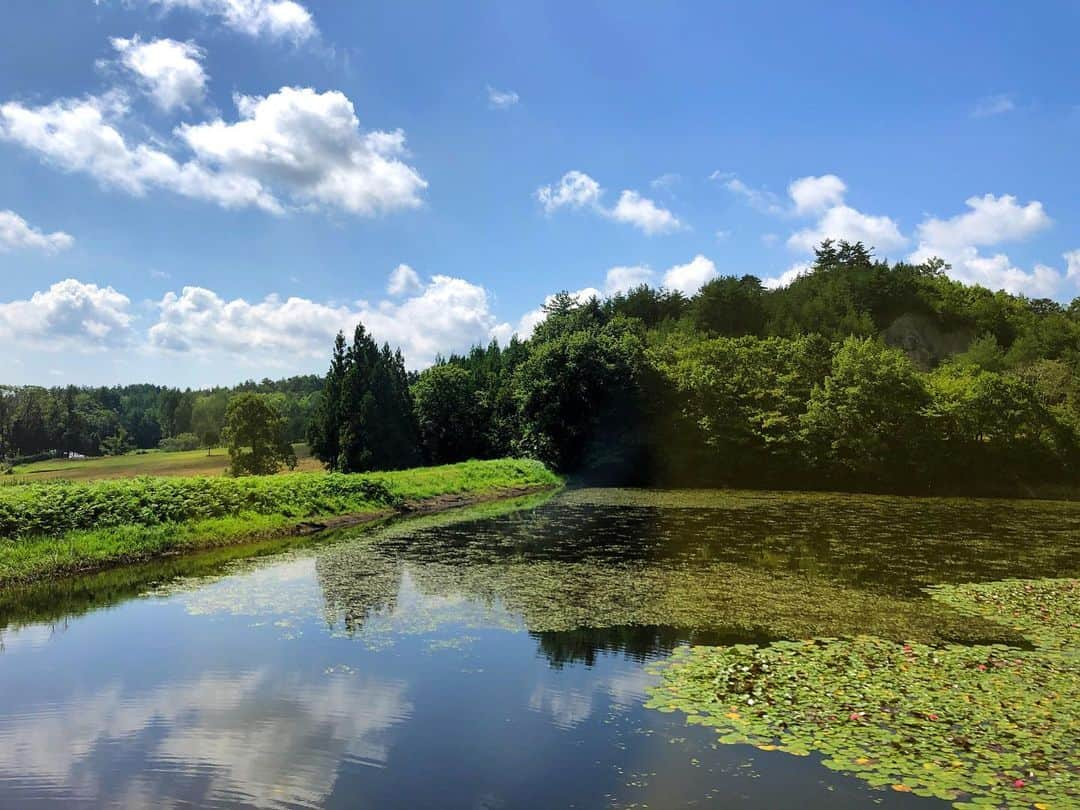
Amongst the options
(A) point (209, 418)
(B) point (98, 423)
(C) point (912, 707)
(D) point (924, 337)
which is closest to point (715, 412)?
(D) point (924, 337)

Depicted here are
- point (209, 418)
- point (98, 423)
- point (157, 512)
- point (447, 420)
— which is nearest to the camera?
point (157, 512)

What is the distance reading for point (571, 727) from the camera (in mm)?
8203

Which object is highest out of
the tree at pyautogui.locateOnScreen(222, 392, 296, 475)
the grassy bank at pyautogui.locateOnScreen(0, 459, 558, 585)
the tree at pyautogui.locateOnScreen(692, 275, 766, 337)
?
the tree at pyautogui.locateOnScreen(692, 275, 766, 337)

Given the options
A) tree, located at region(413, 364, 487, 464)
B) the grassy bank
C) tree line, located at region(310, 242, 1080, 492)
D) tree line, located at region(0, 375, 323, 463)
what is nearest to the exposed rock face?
tree line, located at region(310, 242, 1080, 492)

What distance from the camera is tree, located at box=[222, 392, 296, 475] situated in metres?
53.8

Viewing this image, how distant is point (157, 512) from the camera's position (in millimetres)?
21156

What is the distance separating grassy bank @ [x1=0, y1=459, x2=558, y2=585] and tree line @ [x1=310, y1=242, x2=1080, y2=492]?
16.5 meters

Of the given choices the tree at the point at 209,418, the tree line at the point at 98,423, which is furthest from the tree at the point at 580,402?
the tree at the point at 209,418

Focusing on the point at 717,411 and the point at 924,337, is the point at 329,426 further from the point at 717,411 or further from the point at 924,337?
the point at 924,337

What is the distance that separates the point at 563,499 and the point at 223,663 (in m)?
28.7

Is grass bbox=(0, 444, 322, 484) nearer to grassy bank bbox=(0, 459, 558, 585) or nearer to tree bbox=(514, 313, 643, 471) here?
tree bbox=(514, 313, 643, 471)

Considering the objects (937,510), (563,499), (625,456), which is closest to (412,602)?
(563,499)

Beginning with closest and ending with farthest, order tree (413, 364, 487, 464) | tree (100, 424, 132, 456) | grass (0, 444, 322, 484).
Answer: tree (413, 364, 487, 464)
grass (0, 444, 322, 484)
tree (100, 424, 132, 456)

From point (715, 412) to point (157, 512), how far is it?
38844 millimetres
